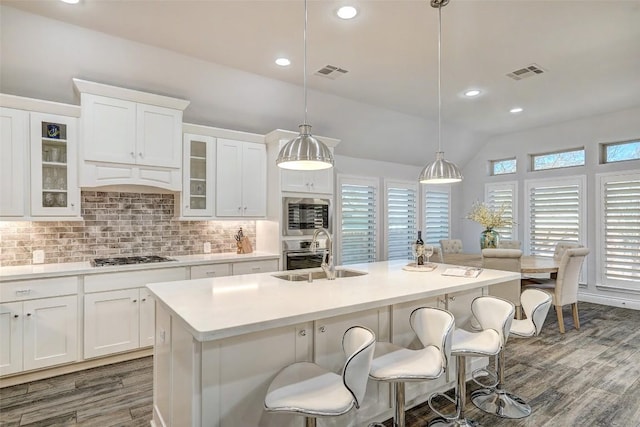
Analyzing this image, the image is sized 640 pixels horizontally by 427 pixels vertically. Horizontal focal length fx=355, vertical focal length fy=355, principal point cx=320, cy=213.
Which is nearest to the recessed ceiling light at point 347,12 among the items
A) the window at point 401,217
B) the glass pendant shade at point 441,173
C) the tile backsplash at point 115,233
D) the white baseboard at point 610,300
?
the glass pendant shade at point 441,173

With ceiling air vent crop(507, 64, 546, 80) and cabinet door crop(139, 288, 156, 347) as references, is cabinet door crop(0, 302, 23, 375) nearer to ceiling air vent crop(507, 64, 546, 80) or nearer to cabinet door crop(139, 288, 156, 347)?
cabinet door crop(139, 288, 156, 347)

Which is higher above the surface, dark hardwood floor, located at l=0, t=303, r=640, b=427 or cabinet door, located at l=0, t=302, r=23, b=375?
cabinet door, located at l=0, t=302, r=23, b=375

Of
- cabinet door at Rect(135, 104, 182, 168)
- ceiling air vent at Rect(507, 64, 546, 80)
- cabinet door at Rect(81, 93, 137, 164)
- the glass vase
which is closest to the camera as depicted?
cabinet door at Rect(81, 93, 137, 164)

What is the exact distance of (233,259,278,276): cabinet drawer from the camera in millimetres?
4098

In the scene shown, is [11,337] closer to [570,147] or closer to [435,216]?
[435,216]

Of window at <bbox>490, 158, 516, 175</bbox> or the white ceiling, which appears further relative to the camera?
window at <bbox>490, 158, 516, 175</bbox>

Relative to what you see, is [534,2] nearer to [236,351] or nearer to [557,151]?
[236,351]

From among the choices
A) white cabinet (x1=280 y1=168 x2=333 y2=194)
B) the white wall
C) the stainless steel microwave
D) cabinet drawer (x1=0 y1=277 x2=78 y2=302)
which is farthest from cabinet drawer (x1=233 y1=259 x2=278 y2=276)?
the white wall

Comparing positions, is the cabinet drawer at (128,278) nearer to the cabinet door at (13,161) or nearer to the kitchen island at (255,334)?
the cabinet door at (13,161)

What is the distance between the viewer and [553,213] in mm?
6207

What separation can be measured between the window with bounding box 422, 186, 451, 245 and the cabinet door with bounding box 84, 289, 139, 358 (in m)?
5.22

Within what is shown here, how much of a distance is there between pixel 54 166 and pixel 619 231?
7.43 metres

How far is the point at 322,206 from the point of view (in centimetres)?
480

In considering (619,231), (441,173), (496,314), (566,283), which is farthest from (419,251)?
(619,231)
